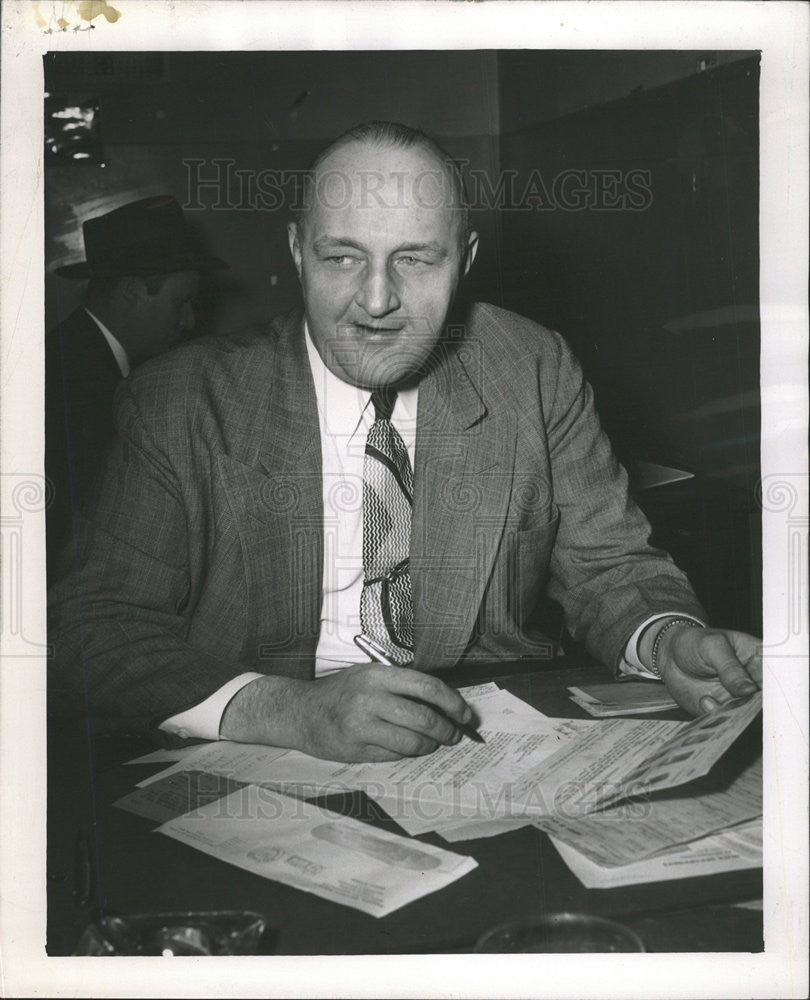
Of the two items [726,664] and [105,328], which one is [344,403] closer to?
[105,328]

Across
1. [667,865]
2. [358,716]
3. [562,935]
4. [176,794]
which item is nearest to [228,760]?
[176,794]

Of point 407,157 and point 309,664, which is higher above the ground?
point 407,157

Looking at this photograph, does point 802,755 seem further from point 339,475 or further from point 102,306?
point 102,306

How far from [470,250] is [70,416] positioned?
2.45ft

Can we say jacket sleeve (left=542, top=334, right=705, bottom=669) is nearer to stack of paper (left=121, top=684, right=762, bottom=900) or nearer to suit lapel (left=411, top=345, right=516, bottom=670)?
suit lapel (left=411, top=345, right=516, bottom=670)

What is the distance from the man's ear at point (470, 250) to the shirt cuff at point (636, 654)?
723 mm

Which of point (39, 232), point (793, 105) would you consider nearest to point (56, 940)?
point (39, 232)

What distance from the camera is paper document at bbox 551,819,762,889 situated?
1.09 meters

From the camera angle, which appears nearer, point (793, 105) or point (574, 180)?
point (793, 105)

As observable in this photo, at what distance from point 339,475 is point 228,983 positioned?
82cm

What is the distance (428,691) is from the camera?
1.33m

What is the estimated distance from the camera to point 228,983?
1307 millimetres

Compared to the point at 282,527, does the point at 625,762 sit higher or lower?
lower

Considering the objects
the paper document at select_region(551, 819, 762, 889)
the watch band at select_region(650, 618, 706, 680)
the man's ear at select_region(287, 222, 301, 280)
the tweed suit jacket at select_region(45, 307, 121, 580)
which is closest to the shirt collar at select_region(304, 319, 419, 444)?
the man's ear at select_region(287, 222, 301, 280)
